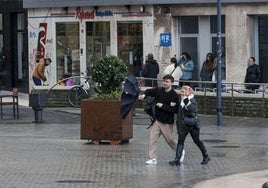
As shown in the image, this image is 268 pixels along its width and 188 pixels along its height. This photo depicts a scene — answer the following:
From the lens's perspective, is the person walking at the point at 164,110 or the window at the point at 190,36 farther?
the window at the point at 190,36

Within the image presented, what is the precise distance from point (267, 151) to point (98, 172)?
4.64 metres

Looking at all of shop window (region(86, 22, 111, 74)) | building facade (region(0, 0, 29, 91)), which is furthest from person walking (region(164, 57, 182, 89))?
building facade (region(0, 0, 29, 91))

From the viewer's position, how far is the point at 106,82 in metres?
20.1

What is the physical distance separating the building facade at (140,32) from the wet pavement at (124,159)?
6859 millimetres

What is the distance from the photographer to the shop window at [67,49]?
1395 inches

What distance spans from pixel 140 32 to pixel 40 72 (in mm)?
4368

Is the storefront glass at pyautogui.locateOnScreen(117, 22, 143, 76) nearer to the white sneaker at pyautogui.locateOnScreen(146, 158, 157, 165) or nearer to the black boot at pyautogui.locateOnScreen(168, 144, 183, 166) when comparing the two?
the white sneaker at pyautogui.locateOnScreen(146, 158, 157, 165)

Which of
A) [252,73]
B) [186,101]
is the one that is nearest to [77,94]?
[252,73]

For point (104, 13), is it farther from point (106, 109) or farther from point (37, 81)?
point (106, 109)

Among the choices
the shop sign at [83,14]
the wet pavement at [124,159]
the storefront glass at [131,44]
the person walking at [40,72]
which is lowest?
the wet pavement at [124,159]

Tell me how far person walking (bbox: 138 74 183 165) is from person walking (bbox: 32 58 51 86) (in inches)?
706

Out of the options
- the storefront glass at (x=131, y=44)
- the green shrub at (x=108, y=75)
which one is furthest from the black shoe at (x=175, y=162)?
the storefront glass at (x=131, y=44)

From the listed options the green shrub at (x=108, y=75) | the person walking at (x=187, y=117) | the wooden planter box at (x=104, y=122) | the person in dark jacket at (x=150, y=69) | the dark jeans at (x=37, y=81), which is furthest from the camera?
the dark jeans at (x=37, y=81)

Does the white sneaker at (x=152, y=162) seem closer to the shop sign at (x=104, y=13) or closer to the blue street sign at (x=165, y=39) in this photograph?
the blue street sign at (x=165, y=39)
